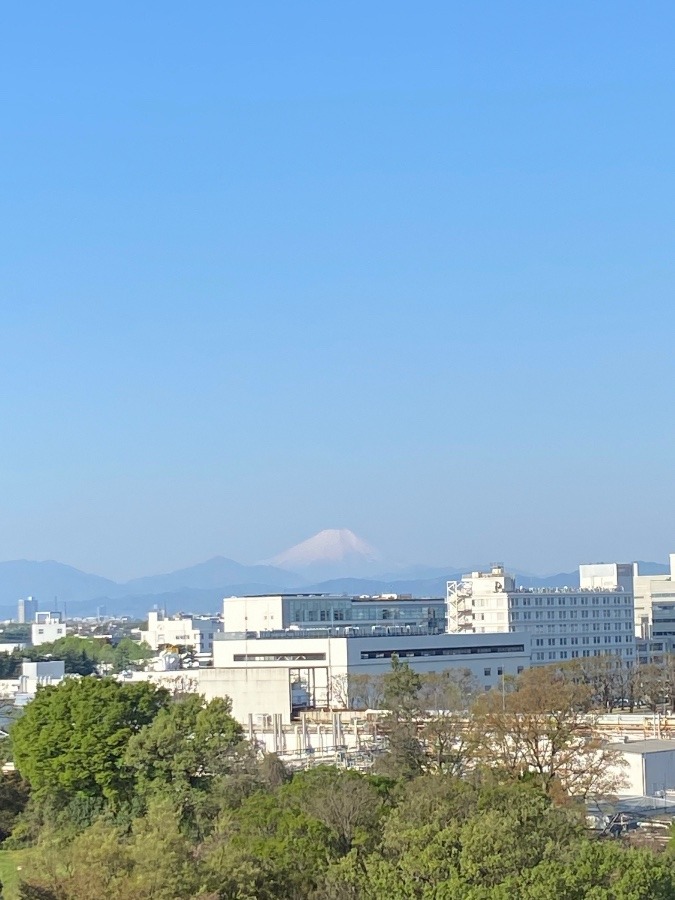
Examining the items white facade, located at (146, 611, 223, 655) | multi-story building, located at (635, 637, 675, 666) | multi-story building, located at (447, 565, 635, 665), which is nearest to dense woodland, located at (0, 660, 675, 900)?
multi-story building, located at (447, 565, 635, 665)

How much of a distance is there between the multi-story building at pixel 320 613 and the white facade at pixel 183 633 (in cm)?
4509

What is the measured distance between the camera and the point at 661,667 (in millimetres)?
69438

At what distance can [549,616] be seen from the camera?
3238 inches

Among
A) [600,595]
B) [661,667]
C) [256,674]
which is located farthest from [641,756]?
[600,595]

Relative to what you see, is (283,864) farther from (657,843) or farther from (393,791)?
(657,843)

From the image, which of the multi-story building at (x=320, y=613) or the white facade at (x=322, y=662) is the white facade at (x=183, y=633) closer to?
the multi-story building at (x=320, y=613)

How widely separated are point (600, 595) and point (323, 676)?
23.9m

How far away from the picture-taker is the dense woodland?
Answer: 1953 cm

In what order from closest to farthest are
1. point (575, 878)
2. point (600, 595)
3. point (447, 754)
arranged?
1. point (575, 878)
2. point (447, 754)
3. point (600, 595)

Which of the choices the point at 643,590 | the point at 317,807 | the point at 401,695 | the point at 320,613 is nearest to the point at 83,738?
the point at 401,695

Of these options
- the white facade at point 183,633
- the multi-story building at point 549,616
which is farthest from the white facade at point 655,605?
the white facade at point 183,633

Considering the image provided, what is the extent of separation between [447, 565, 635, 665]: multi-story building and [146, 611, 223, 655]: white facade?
49969mm

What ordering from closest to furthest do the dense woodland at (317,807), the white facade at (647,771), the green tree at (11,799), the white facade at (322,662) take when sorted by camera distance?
the dense woodland at (317,807)
the green tree at (11,799)
the white facade at (647,771)
the white facade at (322,662)

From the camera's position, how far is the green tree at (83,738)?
117ft
